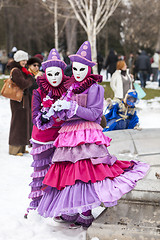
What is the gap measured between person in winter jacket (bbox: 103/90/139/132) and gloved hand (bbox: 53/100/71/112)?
323 cm

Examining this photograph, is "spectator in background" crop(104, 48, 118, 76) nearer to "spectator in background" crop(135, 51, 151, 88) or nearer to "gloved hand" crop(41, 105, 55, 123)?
"spectator in background" crop(135, 51, 151, 88)

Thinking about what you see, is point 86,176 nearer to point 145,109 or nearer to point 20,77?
point 20,77

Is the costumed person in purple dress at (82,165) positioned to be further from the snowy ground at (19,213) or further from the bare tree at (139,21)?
the bare tree at (139,21)

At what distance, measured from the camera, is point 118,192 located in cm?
375

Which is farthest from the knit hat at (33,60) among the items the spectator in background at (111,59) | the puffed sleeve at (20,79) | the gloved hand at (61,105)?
the spectator in background at (111,59)

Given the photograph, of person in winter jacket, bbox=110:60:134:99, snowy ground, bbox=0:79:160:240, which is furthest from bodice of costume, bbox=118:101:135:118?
person in winter jacket, bbox=110:60:134:99

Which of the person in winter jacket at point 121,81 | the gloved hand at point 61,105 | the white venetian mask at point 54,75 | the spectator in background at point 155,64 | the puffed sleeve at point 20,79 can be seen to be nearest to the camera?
the gloved hand at point 61,105

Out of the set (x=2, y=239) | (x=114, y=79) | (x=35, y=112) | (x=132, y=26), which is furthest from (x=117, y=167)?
(x=132, y=26)

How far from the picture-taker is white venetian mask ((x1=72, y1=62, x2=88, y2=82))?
13.3 feet

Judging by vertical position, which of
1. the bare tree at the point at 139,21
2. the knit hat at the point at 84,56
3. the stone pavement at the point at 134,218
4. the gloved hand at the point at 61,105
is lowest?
the stone pavement at the point at 134,218

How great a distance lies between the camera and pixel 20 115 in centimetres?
717

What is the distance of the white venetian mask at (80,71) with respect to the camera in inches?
159

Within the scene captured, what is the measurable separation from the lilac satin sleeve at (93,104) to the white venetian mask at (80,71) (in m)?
0.15

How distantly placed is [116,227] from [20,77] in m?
3.82
